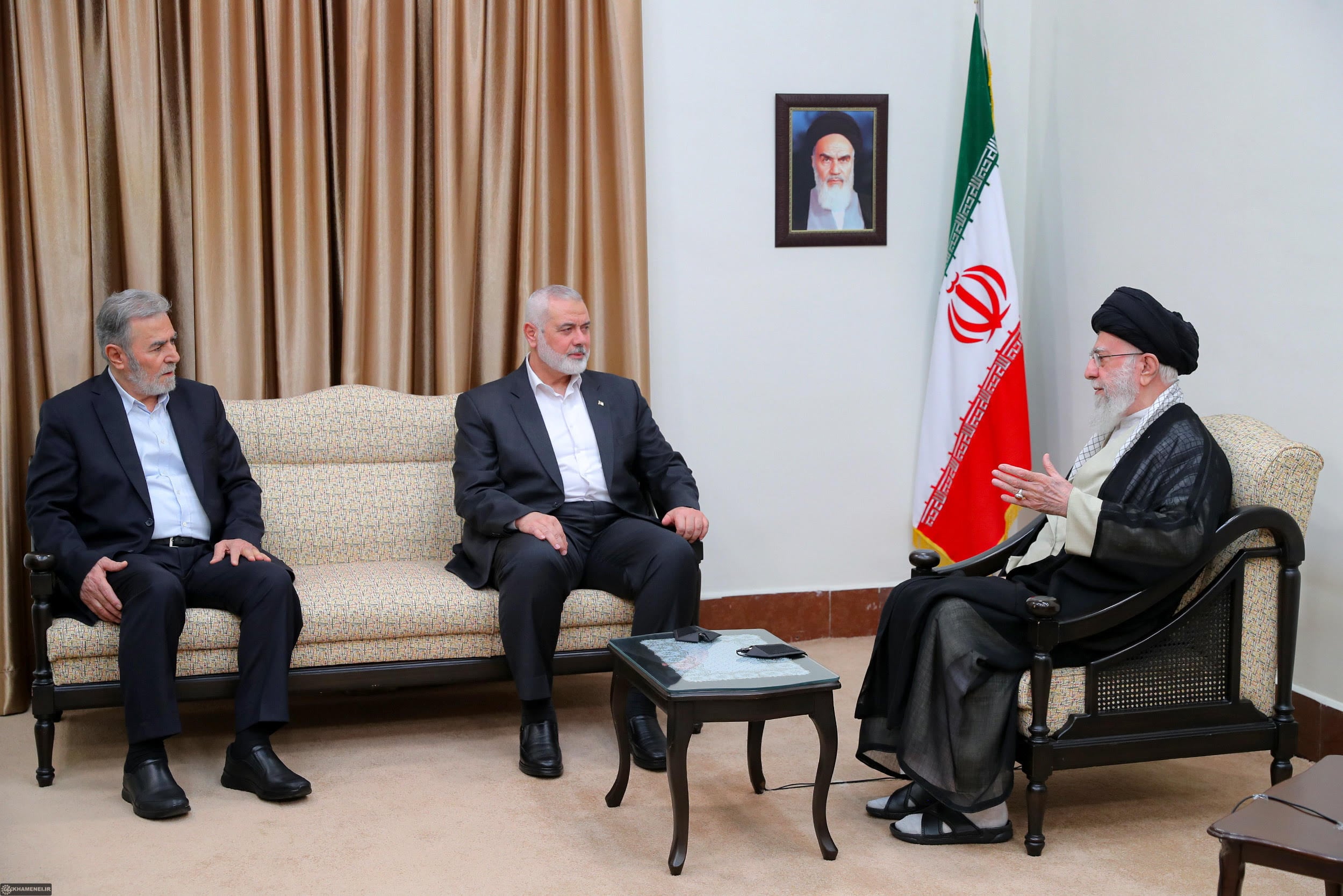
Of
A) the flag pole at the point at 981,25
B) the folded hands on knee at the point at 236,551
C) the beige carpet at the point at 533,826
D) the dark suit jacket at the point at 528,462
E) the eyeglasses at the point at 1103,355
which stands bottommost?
the beige carpet at the point at 533,826

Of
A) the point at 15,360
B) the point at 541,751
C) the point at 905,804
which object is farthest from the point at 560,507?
the point at 15,360

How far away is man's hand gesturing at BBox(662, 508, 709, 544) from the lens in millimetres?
3543

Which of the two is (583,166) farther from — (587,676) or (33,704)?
(33,704)

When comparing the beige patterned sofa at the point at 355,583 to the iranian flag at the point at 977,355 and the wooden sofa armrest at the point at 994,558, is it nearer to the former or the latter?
the wooden sofa armrest at the point at 994,558

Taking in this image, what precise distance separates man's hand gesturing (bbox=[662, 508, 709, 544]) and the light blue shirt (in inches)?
51.9

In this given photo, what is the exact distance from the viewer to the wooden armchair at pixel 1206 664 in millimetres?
2693

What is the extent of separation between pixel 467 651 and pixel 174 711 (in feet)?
2.51

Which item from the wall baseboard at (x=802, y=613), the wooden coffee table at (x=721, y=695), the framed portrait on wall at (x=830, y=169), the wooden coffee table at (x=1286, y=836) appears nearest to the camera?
the wooden coffee table at (x=1286, y=836)

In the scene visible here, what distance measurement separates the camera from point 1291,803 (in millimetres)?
1748

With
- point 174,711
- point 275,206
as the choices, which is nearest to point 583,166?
point 275,206

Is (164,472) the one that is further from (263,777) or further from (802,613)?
(802,613)

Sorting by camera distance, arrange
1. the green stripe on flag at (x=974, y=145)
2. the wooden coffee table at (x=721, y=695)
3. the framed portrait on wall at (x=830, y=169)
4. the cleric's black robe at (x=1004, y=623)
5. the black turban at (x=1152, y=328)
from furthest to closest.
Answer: the framed portrait on wall at (x=830, y=169)
the green stripe on flag at (x=974, y=145)
the black turban at (x=1152, y=328)
the cleric's black robe at (x=1004, y=623)
the wooden coffee table at (x=721, y=695)

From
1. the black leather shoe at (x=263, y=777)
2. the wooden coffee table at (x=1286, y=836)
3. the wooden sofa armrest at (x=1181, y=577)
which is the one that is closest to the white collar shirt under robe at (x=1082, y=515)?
the wooden sofa armrest at (x=1181, y=577)

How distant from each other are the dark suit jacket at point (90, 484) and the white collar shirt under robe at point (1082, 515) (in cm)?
214
